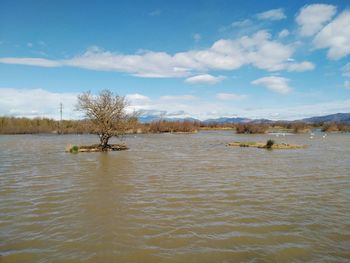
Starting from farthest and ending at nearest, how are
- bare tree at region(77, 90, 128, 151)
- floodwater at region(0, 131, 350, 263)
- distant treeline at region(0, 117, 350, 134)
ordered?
distant treeline at region(0, 117, 350, 134)
bare tree at region(77, 90, 128, 151)
floodwater at region(0, 131, 350, 263)

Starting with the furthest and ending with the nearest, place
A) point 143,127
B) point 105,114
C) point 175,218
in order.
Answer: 1. point 143,127
2. point 105,114
3. point 175,218

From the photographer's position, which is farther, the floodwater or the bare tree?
the bare tree

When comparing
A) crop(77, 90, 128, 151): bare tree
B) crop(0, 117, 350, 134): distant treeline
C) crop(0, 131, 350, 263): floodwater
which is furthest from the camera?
crop(0, 117, 350, 134): distant treeline

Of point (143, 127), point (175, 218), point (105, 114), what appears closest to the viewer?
point (175, 218)

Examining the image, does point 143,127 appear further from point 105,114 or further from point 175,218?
point 175,218

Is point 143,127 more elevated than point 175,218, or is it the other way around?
point 143,127

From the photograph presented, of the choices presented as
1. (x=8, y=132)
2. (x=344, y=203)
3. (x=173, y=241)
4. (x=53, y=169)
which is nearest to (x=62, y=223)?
(x=173, y=241)

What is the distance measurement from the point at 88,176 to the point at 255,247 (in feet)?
47.1

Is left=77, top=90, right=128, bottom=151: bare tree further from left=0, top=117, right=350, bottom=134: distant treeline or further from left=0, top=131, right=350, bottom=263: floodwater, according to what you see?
left=0, top=117, right=350, bottom=134: distant treeline

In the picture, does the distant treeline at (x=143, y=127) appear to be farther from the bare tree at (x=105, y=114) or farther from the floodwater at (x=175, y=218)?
the floodwater at (x=175, y=218)

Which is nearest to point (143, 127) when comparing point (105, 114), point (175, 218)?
point (105, 114)

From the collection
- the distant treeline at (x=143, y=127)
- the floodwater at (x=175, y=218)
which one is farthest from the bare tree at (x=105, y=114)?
the distant treeline at (x=143, y=127)

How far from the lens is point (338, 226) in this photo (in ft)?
34.6

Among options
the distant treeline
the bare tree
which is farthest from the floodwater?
the distant treeline
